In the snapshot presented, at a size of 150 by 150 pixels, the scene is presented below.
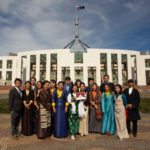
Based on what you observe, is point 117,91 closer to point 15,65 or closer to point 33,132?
point 33,132

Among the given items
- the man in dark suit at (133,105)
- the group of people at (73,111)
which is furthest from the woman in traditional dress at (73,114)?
the man in dark suit at (133,105)

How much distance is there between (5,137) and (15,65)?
42.7 meters

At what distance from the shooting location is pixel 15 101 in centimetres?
377

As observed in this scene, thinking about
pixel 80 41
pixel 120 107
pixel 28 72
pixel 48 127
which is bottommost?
pixel 48 127

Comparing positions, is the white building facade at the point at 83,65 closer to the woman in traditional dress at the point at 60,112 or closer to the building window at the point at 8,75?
the building window at the point at 8,75

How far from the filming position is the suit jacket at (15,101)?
12.2ft

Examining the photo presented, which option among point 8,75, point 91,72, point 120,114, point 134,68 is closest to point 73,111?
point 120,114

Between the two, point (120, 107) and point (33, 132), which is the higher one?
point (120, 107)

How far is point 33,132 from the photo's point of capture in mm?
4191

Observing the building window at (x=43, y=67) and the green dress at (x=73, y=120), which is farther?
the building window at (x=43, y=67)

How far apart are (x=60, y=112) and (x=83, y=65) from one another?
98.3 feet

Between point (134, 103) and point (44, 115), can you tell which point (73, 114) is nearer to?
point (44, 115)

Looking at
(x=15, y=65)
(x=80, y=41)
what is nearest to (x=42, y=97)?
(x=80, y=41)

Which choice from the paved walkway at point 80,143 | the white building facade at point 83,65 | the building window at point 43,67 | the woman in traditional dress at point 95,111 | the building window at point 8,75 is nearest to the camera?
the paved walkway at point 80,143
